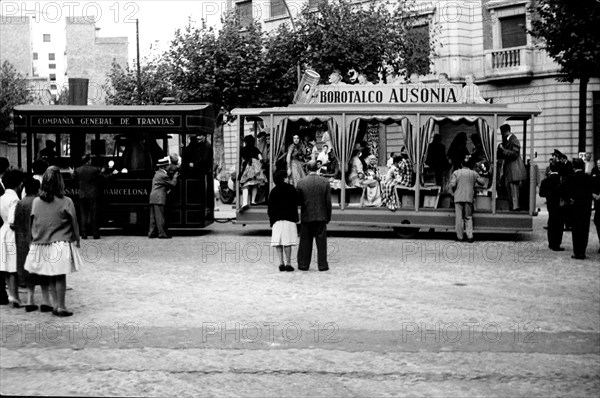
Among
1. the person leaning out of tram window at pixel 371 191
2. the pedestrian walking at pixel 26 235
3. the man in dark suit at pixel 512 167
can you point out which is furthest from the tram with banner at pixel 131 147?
the pedestrian walking at pixel 26 235

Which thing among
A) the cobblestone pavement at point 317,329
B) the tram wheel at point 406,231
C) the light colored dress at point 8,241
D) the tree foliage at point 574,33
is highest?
the tree foliage at point 574,33

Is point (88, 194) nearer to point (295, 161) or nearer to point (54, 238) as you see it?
point (295, 161)

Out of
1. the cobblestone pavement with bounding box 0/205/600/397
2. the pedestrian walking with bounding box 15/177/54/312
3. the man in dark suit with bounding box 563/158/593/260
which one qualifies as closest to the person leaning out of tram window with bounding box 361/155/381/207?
the cobblestone pavement with bounding box 0/205/600/397

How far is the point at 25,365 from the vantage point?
31.0 feet

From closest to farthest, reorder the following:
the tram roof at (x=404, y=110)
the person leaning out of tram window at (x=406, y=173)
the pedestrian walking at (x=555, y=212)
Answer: the pedestrian walking at (x=555, y=212)
the tram roof at (x=404, y=110)
the person leaning out of tram window at (x=406, y=173)

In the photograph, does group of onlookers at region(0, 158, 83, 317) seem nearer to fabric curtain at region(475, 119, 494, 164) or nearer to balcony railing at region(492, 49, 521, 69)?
fabric curtain at region(475, 119, 494, 164)

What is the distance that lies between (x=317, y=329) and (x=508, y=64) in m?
31.1

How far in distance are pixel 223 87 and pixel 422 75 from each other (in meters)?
8.60

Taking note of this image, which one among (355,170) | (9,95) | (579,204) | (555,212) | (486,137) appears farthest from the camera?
(9,95)

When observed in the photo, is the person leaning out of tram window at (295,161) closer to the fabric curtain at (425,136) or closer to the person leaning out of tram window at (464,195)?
the fabric curtain at (425,136)

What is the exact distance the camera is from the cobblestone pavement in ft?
28.7

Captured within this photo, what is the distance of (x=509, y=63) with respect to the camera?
1586 inches

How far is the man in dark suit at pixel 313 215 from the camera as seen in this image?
16062mm

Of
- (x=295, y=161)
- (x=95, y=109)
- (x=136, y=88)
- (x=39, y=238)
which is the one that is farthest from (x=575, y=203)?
(x=136, y=88)
